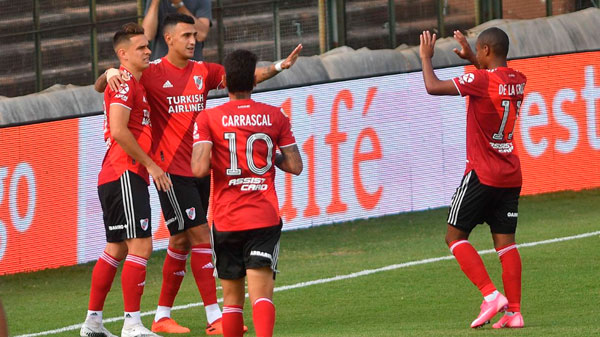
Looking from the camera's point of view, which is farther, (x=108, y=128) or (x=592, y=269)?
(x=592, y=269)

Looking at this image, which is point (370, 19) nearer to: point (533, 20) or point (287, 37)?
point (287, 37)

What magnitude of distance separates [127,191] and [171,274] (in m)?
0.79

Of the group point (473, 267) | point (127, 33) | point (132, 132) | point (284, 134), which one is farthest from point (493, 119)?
point (127, 33)

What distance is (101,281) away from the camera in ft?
28.2

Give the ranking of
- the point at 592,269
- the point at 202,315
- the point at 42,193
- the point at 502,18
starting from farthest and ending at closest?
1. the point at 502,18
2. the point at 42,193
3. the point at 592,269
4. the point at 202,315

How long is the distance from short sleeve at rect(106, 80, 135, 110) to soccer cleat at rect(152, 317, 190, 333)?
1543mm

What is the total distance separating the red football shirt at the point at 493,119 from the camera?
841 cm

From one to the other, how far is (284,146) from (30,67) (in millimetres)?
6794

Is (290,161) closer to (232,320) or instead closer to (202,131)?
(202,131)

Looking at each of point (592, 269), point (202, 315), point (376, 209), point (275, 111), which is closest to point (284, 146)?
point (275, 111)

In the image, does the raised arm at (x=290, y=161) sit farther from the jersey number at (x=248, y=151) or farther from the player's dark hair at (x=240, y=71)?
the player's dark hair at (x=240, y=71)

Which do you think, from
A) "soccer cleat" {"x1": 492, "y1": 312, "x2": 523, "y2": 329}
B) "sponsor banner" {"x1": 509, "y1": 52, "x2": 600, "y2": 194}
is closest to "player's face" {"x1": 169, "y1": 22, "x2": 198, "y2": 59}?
"soccer cleat" {"x1": 492, "y1": 312, "x2": 523, "y2": 329}

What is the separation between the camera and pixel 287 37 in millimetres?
14969

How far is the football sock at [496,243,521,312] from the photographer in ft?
27.4
